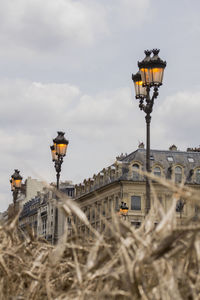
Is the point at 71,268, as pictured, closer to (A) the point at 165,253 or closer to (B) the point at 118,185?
(A) the point at 165,253

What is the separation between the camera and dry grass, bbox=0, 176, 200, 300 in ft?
5.80

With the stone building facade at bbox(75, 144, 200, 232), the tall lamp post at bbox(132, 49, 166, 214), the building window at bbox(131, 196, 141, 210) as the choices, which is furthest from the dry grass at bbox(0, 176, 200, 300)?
the building window at bbox(131, 196, 141, 210)

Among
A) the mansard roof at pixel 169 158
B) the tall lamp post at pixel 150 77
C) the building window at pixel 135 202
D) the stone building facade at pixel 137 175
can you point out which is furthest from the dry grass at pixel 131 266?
the mansard roof at pixel 169 158

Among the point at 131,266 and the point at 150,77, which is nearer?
the point at 131,266

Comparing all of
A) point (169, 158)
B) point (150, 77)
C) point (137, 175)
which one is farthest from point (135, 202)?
point (150, 77)

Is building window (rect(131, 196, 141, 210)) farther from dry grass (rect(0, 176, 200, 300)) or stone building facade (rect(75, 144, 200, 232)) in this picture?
dry grass (rect(0, 176, 200, 300))

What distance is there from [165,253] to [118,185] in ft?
204

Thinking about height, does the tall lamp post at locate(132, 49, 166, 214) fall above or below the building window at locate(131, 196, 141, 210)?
below

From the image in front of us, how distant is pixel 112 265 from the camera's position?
2.01 meters

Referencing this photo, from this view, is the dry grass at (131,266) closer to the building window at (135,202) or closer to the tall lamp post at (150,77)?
the tall lamp post at (150,77)

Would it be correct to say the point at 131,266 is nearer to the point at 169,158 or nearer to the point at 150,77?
the point at 150,77

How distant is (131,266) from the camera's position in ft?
5.85

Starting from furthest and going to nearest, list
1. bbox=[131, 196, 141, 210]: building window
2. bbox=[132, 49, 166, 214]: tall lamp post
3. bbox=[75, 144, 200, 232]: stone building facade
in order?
bbox=[75, 144, 200, 232]: stone building facade
bbox=[131, 196, 141, 210]: building window
bbox=[132, 49, 166, 214]: tall lamp post

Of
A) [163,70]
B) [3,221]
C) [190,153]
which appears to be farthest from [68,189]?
[3,221]
